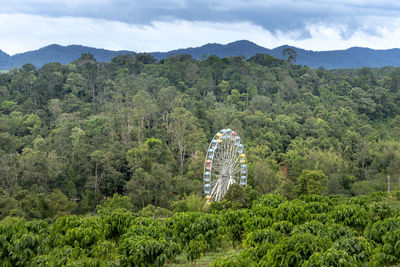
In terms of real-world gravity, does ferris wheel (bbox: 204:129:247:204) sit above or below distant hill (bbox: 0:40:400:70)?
below

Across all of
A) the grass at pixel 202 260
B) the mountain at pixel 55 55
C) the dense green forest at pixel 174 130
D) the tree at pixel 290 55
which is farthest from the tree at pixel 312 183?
the mountain at pixel 55 55

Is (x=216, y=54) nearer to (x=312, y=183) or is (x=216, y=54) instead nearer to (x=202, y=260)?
(x=312, y=183)

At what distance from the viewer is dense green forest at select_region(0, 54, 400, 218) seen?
30.7 meters

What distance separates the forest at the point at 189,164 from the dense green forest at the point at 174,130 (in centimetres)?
15

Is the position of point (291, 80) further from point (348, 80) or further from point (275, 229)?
point (275, 229)

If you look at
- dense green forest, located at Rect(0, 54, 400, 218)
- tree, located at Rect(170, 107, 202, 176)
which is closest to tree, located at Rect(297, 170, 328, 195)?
dense green forest, located at Rect(0, 54, 400, 218)

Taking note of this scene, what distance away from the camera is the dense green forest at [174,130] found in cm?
3070

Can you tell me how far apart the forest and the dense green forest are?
0.48 ft

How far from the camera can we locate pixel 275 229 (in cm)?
1198

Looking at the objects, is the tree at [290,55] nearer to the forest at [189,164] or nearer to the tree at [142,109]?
the forest at [189,164]

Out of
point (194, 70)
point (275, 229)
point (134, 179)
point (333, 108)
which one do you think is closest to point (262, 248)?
point (275, 229)

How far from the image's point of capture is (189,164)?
37688mm

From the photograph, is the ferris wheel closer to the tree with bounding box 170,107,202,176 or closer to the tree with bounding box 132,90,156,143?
the tree with bounding box 170,107,202,176

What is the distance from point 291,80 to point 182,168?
1184 inches
